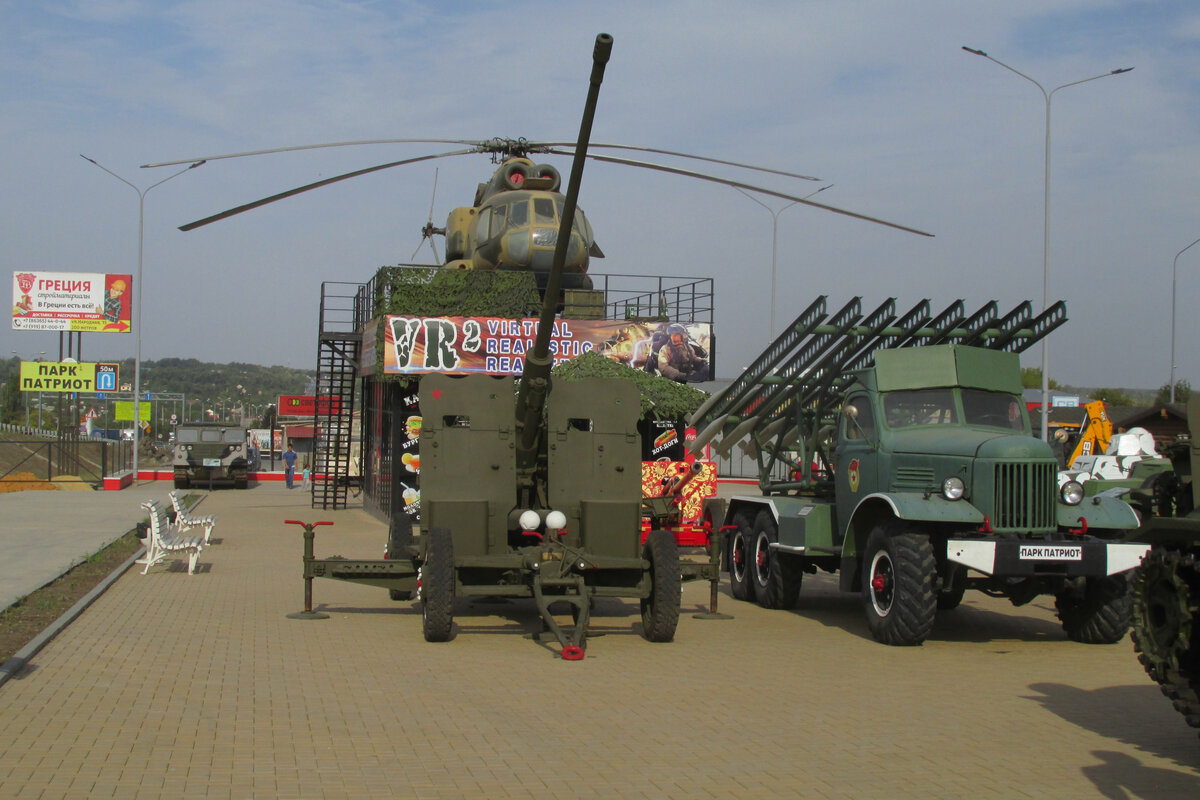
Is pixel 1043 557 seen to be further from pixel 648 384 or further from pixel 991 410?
pixel 648 384

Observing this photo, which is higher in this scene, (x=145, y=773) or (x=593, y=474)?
(x=593, y=474)

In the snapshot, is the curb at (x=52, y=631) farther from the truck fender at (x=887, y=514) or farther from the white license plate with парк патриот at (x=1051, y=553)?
the white license plate with парк патриот at (x=1051, y=553)

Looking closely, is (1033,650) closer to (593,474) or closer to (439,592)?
(593,474)

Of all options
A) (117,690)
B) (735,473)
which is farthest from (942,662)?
(735,473)

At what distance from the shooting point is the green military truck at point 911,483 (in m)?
10.9

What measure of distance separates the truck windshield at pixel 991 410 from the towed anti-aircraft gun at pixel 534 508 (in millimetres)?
3099

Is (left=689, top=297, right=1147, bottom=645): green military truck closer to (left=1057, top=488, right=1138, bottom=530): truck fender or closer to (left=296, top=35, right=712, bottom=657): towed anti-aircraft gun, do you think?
(left=1057, top=488, right=1138, bottom=530): truck fender

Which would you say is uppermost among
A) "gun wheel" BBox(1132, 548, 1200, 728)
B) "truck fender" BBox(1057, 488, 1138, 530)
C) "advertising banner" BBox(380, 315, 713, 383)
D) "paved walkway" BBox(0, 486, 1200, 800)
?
"advertising banner" BBox(380, 315, 713, 383)

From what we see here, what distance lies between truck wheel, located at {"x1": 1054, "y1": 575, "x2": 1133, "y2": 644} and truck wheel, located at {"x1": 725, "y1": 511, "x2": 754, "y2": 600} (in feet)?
12.8

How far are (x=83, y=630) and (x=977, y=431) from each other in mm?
8648

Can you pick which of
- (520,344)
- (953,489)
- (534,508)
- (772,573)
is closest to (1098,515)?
(953,489)

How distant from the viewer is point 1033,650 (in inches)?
448

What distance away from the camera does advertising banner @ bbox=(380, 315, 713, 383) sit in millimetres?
22562

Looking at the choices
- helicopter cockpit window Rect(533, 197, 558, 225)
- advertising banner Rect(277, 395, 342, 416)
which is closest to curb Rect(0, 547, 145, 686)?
helicopter cockpit window Rect(533, 197, 558, 225)
